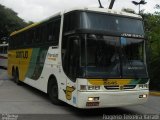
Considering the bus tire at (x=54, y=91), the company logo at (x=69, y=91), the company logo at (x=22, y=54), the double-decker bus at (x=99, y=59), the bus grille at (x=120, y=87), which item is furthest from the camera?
the company logo at (x=22, y=54)

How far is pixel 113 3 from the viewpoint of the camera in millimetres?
24531

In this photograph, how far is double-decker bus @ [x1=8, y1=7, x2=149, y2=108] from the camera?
10.2m

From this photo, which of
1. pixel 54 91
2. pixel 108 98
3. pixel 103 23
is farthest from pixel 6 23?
pixel 108 98

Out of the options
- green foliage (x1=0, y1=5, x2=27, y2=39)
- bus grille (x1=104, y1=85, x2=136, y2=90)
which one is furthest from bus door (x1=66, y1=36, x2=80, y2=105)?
green foliage (x1=0, y1=5, x2=27, y2=39)

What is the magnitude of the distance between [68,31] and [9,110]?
3.09m

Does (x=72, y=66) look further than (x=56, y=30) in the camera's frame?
No

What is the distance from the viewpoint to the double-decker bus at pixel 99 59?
10234 millimetres

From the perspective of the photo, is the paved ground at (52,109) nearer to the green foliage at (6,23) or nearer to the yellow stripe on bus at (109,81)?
the yellow stripe on bus at (109,81)

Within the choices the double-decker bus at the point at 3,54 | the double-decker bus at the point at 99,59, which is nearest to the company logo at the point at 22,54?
the double-decker bus at the point at 99,59

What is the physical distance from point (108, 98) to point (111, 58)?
1173mm

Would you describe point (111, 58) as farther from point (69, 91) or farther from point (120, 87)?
point (69, 91)

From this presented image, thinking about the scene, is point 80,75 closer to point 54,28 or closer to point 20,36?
point 54,28

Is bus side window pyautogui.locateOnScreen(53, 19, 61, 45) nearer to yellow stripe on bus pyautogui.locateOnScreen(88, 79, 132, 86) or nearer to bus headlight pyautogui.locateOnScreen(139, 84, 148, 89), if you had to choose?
yellow stripe on bus pyautogui.locateOnScreen(88, 79, 132, 86)

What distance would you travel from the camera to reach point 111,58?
1059 centimetres
